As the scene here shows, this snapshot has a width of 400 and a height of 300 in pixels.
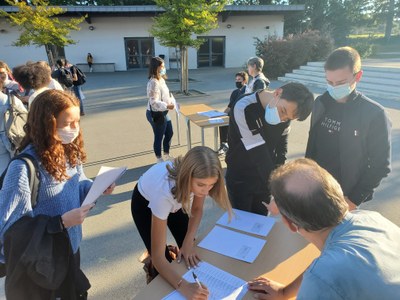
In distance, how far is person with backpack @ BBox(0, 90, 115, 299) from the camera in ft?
4.37

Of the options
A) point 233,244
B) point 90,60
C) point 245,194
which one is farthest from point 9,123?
point 90,60

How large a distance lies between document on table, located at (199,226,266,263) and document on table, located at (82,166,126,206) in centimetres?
65

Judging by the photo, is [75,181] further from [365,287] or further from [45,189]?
[365,287]

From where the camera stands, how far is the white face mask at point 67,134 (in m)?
1.61

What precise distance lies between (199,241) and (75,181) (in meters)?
0.82

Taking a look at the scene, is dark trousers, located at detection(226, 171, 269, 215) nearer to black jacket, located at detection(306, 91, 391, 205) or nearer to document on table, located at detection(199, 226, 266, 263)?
document on table, located at detection(199, 226, 266, 263)

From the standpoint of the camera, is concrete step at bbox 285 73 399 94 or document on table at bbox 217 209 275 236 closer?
document on table at bbox 217 209 275 236

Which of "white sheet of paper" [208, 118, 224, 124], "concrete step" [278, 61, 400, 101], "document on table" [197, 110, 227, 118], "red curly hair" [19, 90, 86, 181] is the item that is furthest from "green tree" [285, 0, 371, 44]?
"red curly hair" [19, 90, 86, 181]

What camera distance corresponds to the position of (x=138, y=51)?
20.1 m

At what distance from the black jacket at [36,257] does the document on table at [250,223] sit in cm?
98

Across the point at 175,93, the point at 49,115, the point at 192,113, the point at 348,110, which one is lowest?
the point at 175,93

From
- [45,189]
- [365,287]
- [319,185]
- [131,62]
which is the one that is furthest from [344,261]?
[131,62]

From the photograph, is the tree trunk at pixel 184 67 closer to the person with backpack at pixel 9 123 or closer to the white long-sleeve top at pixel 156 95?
the white long-sleeve top at pixel 156 95

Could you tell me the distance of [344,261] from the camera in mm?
872
